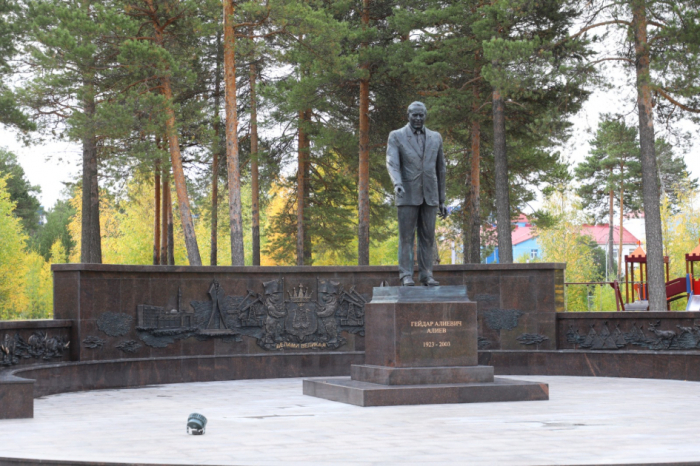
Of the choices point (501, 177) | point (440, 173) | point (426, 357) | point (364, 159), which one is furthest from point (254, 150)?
point (426, 357)

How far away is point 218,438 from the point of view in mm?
8102

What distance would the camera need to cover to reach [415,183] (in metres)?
12.2

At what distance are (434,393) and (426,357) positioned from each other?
658 mm

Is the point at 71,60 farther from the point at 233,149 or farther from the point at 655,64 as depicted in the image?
Answer: the point at 655,64

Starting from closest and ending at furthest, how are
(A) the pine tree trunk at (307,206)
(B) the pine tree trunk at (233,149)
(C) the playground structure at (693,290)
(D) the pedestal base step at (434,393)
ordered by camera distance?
1. (D) the pedestal base step at (434,393)
2. (B) the pine tree trunk at (233,149)
3. (C) the playground structure at (693,290)
4. (A) the pine tree trunk at (307,206)

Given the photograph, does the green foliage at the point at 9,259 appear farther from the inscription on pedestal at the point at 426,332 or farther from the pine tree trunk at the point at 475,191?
the inscription on pedestal at the point at 426,332

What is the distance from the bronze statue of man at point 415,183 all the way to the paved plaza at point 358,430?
2.38 metres

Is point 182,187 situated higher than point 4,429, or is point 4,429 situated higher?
point 182,187

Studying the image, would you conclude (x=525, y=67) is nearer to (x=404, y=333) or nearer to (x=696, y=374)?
(x=696, y=374)

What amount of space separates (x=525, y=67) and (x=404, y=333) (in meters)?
11.8

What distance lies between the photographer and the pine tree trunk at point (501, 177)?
24016mm

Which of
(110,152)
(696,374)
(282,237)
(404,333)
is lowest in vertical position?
(696,374)

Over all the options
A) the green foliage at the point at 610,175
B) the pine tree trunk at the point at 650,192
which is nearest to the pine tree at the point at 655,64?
the pine tree trunk at the point at 650,192

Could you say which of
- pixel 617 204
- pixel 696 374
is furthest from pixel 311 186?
pixel 617 204
